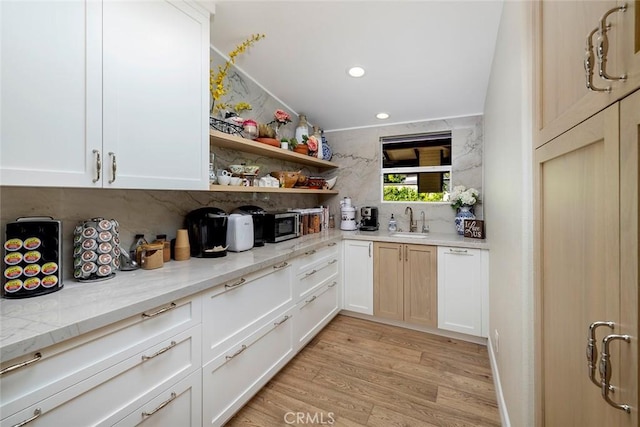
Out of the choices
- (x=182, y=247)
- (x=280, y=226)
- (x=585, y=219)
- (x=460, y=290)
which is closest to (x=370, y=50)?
(x=280, y=226)

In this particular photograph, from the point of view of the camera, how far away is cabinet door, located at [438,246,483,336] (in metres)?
2.33

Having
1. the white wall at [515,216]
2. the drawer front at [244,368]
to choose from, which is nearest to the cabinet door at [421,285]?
the white wall at [515,216]

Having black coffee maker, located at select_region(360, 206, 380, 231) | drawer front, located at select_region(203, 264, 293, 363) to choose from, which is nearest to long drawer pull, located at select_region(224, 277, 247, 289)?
drawer front, located at select_region(203, 264, 293, 363)

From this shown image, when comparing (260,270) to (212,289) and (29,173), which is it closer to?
(212,289)

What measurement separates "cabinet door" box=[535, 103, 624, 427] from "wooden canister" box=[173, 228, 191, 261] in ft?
5.90

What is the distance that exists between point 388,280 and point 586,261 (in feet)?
6.85

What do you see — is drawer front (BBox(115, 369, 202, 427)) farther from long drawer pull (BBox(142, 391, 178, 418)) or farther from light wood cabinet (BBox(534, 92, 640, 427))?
light wood cabinet (BBox(534, 92, 640, 427))

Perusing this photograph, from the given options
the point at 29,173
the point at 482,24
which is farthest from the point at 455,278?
the point at 29,173

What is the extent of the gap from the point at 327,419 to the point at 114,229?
62.0 inches

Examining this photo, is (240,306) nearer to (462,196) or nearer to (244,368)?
(244,368)

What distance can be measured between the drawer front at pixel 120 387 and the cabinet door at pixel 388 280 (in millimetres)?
1876

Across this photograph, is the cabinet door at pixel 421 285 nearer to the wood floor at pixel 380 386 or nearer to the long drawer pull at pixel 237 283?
the wood floor at pixel 380 386

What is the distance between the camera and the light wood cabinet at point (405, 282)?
8.25 feet

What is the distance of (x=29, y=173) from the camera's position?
0.95m
